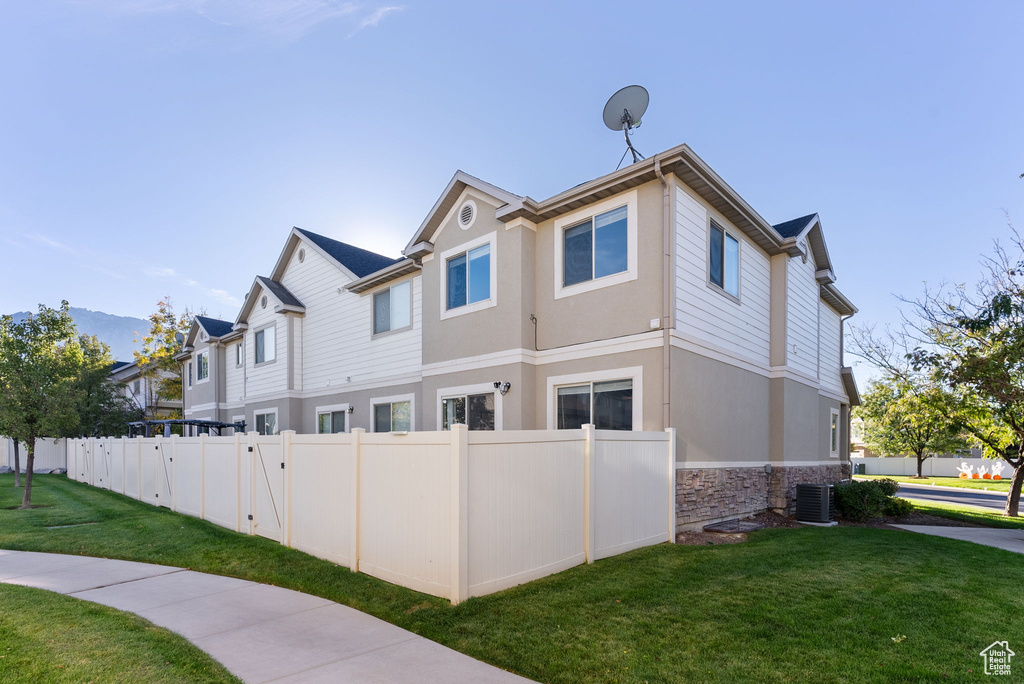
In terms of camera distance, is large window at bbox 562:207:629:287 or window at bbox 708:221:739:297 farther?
window at bbox 708:221:739:297

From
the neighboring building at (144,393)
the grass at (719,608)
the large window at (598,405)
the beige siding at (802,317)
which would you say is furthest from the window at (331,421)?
the neighboring building at (144,393)

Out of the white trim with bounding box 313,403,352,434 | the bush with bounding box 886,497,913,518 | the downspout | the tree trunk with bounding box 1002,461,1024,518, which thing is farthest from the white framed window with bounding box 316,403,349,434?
A: the tree trunk with bounding box 1002,461,1024,518

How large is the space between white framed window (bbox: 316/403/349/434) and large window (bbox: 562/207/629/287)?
877cm

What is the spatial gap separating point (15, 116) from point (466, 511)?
65.2 ft

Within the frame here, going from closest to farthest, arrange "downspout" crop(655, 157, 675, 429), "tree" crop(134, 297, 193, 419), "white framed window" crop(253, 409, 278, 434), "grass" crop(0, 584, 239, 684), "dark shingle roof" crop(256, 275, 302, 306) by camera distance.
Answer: "grass" crop(0, 584, 239, 684)
"downspout" crop(655, 157, 675, 429)
"dark shingle roof" crop(256, 275, 302, 306)
"white framed window" crop(253, 409, 278, 434)
"tree" crop(134, 297, 193, 419)

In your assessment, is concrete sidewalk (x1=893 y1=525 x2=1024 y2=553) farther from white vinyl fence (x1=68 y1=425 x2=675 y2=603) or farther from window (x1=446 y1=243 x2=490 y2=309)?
window (x1=446 y1=243 x2=490 y2=309)

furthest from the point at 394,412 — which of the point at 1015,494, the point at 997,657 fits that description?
the point at 1015,494

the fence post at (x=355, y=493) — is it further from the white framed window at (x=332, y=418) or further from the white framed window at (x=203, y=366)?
the white framed window at (x=203, y=366)

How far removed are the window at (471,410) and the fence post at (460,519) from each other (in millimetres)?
5369

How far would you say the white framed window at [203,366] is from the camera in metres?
23.3

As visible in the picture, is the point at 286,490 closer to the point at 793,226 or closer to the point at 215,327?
the point at 793,226

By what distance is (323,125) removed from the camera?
1468 cm

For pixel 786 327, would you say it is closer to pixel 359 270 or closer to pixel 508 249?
pixel 508 249

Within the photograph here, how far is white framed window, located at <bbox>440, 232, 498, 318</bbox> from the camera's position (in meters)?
11.6
